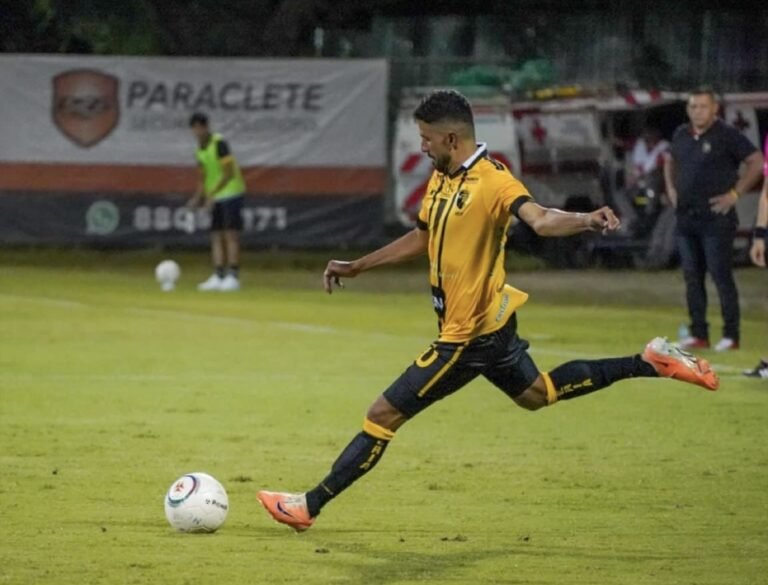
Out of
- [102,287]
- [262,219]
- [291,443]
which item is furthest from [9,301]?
[291,443]

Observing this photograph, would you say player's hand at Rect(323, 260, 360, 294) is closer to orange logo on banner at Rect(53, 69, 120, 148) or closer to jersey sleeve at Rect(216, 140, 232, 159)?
jersey sleeve at Rect(216, 140, 232, 159)

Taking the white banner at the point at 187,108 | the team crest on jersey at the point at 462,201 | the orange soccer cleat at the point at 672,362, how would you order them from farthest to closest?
the white banner at the point at 187,108, the orange soccer cleat at the point at 672,362, the team crest on jersey at the point at 462,201

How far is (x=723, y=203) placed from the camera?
54.1ft

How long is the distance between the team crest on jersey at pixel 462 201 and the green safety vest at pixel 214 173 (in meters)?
16.2

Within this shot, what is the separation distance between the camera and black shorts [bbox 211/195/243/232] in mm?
24844

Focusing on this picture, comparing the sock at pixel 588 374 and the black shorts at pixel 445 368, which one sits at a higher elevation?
the black shorts at pixel 445 368

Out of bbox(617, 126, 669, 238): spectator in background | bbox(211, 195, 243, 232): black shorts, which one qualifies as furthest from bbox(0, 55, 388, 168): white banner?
bbox(211, 195, 243, 232): black shorts

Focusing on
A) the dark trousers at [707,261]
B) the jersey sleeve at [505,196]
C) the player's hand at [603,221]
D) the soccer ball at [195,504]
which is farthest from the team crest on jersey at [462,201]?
the dark trousers at [707,261]

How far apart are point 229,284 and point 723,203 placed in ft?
31.7

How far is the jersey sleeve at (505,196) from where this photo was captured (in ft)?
28.1

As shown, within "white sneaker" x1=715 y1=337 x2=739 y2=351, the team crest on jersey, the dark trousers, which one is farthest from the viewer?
"white sneaker" x1=715 y1=337 x2=739 y2=351

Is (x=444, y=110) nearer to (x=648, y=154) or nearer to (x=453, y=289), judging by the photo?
(x=453, y=289)

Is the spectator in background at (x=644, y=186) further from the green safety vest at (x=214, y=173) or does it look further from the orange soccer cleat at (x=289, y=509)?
the orange soccer cleat at (x=289, y=509)

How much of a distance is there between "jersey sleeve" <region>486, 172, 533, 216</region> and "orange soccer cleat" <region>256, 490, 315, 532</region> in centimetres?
163
